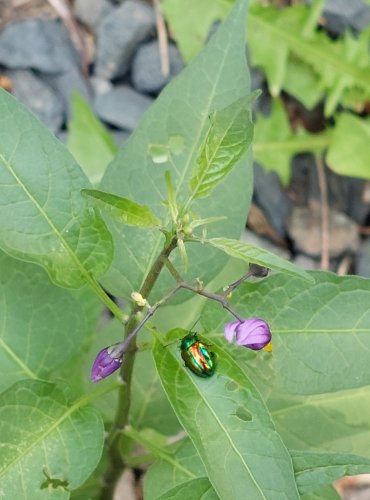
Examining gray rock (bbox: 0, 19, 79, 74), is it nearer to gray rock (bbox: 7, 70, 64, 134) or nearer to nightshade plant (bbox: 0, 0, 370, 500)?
gray rock (bbox: 7, 70, 64, 134)

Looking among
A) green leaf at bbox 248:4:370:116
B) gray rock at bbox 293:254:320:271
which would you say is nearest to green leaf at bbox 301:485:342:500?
gray rock at bbox 293:254:320:271

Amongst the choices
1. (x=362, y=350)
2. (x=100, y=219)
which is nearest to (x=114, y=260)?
(x=100, y=219)

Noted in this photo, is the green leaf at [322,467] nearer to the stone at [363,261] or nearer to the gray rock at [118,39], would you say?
the stone at [363,261]

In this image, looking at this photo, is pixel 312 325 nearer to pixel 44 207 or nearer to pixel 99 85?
pixel 44 207

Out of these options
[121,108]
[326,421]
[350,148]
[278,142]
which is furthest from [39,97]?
[326,421]

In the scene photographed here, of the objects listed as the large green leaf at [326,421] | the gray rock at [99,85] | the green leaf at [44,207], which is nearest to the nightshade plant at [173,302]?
the green leaf at [44,207]
